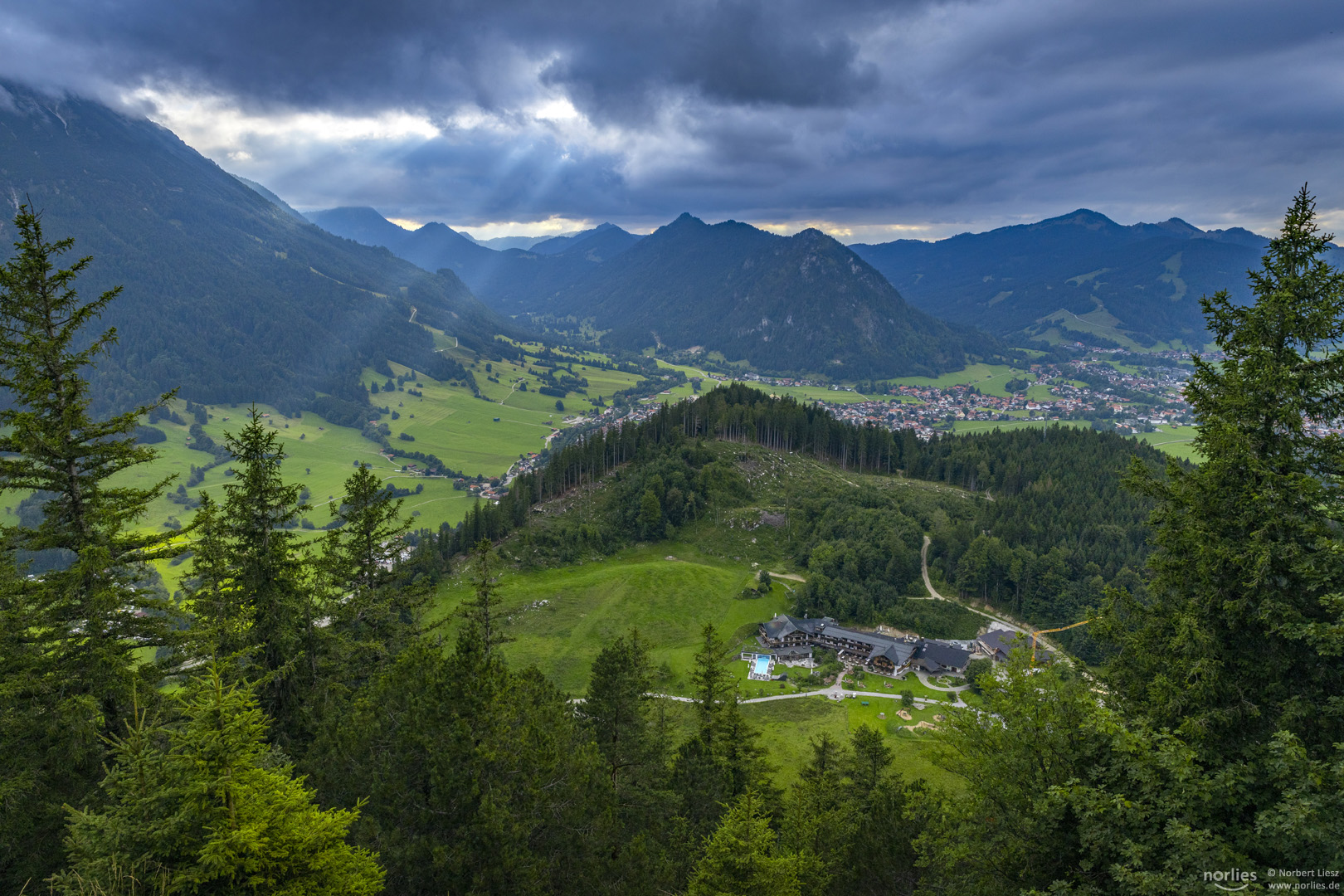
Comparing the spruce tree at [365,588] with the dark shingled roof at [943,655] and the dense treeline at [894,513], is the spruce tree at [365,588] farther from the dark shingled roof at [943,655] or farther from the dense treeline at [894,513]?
the dense treeline at [894,513]

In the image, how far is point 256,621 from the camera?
2173cm

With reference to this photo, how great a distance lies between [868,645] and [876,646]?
105 centimetres

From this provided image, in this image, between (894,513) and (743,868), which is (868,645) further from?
(743,868)

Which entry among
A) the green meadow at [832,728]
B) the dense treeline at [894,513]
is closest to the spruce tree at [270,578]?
the green meadow at [832,728]

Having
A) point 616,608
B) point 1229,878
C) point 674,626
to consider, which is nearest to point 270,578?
point 1229,878

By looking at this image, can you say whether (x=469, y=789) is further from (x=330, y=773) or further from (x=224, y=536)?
(x=224, y=536)

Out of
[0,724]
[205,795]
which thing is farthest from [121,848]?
[0,724]

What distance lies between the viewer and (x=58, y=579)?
15812 mm

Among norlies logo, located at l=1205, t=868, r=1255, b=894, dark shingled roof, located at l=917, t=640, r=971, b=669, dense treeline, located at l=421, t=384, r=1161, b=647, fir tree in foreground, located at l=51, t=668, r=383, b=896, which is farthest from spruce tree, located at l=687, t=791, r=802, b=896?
dense treeline, located at l=421, t=384, r=1161, b=647

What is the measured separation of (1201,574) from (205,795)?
20733 millimetres

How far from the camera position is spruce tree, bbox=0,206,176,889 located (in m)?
14.5

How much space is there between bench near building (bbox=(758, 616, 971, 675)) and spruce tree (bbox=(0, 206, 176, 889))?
212 feet

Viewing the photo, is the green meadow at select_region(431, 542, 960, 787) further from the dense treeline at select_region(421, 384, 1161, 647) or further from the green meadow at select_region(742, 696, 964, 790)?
the dense treeline at select_region(421, 384, 1161, 647)

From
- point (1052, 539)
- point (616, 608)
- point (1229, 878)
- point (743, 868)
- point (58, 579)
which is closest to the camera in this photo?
point (1229, 878)
